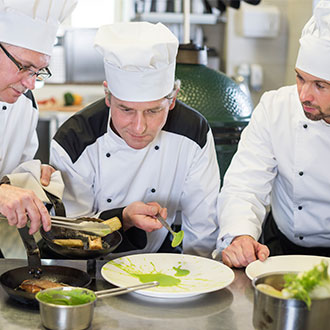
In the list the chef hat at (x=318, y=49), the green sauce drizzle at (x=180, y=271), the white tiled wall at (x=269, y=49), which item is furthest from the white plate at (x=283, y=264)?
the white tiled wall at (x=269, y=49)

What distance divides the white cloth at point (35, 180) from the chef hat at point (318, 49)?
1001 mm

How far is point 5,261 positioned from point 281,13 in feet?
16.2

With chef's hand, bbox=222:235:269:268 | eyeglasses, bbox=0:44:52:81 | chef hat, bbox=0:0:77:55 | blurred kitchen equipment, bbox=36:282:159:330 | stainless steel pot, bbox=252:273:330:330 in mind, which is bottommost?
chef's hand, bbox=222:235:269:268

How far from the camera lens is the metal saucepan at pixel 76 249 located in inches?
64.1

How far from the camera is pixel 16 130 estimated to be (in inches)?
92.1

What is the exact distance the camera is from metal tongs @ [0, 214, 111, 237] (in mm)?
1620

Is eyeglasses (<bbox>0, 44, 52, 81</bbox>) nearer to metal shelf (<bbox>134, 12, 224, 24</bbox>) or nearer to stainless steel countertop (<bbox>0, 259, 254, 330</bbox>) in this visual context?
stainless steel countertop (<bbox>0, 259, 254, 330</bbox>)

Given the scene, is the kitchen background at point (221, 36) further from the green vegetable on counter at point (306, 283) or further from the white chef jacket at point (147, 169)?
the green vegetable on counter at point (306, 283)

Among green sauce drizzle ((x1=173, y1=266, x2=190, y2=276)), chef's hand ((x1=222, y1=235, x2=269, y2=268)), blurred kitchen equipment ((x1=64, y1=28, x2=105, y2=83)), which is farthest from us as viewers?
blurred kitchen equipment ((x1=64, y1=28, x2=105, y2=83))

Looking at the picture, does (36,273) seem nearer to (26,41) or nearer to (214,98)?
(26,41)

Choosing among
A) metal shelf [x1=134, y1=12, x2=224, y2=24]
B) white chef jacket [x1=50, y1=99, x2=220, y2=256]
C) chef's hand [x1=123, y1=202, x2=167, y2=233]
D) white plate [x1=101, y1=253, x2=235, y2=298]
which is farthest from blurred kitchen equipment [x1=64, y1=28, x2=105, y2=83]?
white plate [x1=101, y1=253, x2=235, y2=298]

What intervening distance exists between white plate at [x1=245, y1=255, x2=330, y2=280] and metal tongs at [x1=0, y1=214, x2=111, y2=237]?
44cm

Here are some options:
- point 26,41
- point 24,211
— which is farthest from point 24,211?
point 26,41

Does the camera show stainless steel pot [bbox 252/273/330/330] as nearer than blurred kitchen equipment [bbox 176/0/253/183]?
Yes
